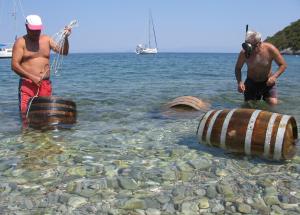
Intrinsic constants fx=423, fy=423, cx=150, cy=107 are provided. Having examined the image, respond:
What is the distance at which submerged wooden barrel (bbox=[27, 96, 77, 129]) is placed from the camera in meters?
7.82

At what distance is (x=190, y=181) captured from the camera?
518 cm

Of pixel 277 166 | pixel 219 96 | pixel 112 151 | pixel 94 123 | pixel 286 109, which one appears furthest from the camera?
pixel 219 96

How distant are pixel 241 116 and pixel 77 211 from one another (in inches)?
107

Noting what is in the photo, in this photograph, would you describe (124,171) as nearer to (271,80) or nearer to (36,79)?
(36,79)

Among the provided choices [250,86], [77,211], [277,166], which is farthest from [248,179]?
[250,86]

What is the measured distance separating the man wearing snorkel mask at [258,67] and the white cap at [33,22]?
4231mm

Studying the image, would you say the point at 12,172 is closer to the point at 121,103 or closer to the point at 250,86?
the point at 250,86

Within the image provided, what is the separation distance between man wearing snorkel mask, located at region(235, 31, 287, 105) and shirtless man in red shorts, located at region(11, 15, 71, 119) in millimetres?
3850

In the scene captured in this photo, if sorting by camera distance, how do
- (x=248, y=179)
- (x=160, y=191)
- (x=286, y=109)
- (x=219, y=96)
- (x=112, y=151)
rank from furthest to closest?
1. (x=219, y=96)
2. (x=286, y=109)
3. (x=112, y=151)
4. (x=248, y=179)
5. (x=160, y=191)

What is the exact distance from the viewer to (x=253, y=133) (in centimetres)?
570

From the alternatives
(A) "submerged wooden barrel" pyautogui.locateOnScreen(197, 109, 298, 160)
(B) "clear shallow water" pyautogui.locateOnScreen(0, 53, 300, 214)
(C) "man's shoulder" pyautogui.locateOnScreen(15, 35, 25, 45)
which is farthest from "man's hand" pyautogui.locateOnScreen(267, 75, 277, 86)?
(C) "man's shoulder" pyautogui.locateOnScreen(15, 35, 25, 45)

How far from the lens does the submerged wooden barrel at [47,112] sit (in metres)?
7.82

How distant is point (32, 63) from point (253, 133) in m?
4.51

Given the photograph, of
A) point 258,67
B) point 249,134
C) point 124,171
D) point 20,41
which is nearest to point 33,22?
point 20,41
